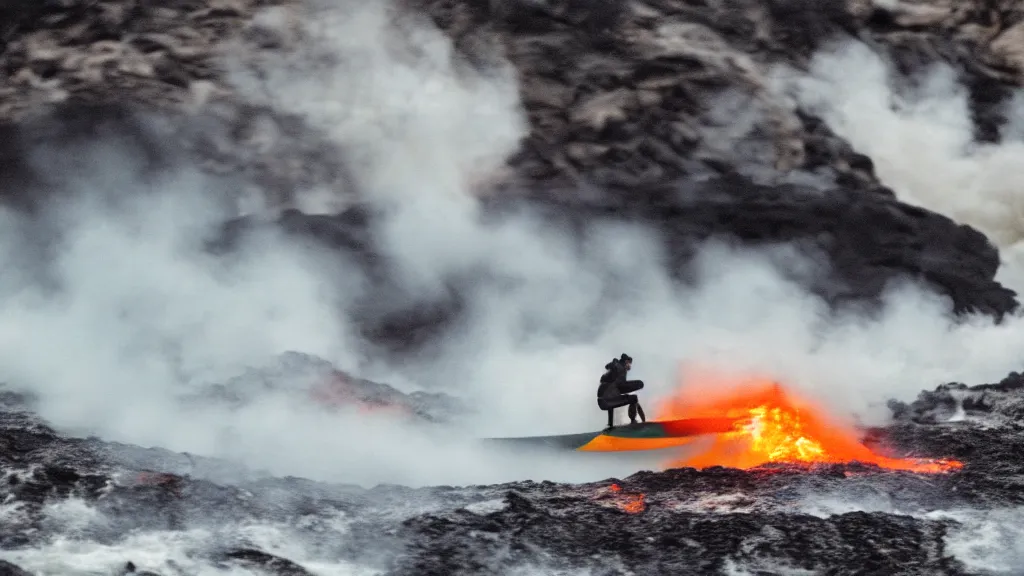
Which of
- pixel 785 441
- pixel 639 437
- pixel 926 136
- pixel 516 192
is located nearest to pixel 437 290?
pixel 516 192

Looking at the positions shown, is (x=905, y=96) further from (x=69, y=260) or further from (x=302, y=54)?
(x=69, y=260)

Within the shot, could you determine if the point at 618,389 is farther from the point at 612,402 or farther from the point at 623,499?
the point at 623,499

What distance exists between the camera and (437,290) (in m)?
19.6

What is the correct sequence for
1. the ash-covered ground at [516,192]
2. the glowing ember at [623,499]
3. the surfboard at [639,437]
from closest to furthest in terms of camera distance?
the glowing ember at [623,499]
the surfboard at [639,437]
the ash-covered ground at [516,192]

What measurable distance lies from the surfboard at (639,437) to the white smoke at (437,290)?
6.91 feet

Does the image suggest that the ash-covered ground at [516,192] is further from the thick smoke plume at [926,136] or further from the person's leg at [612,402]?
the person's leg at [612,402]

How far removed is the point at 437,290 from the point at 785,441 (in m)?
6.88

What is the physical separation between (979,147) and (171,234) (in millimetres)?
12431

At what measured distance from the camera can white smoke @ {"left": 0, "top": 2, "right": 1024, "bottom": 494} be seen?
17.5 meters

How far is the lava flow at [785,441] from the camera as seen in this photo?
13.9m

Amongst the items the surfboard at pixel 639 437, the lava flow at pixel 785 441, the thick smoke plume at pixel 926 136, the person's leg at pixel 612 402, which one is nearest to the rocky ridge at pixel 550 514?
the lava flow at pixel 785 441

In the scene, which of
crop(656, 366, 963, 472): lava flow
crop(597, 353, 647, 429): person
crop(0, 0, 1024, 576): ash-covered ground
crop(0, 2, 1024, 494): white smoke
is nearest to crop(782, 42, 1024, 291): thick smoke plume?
crop(0, 0, 1024, 576): ash-covered ground

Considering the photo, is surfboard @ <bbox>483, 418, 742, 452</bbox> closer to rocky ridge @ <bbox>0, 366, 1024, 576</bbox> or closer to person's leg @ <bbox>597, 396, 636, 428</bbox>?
person's leg @ <bbox>597, 396, 636, 428</bbox>

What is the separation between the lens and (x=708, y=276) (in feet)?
64.2
